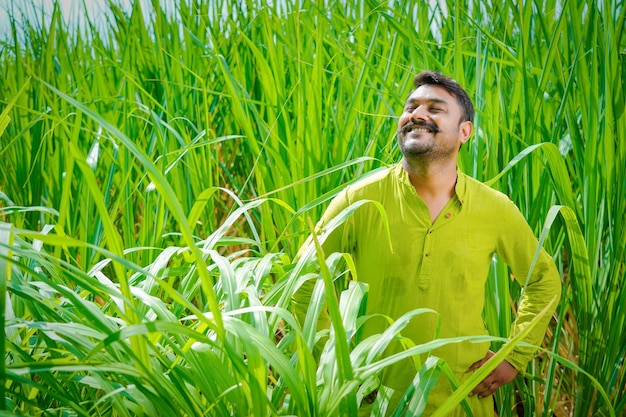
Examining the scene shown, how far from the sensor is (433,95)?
3.44 ft

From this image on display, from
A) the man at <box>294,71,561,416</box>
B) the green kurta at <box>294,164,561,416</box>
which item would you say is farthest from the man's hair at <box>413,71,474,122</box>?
the green kurta at <box>294,164,561,416</box>

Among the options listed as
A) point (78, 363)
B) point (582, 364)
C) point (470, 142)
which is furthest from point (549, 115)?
point (78, 363)

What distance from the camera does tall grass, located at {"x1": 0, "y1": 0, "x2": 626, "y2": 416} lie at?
28.6 inches

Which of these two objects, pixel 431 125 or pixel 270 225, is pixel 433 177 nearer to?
pixel 431 125

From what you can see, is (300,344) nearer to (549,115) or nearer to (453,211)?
(453,211)

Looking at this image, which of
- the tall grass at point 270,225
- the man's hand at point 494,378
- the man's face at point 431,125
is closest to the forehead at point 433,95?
the man's face at point 431,125

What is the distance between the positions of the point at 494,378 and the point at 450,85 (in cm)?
41

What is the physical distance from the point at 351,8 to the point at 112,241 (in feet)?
4.28

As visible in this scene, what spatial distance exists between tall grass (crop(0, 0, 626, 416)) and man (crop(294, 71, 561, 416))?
47 mm

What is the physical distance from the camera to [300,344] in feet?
2.44

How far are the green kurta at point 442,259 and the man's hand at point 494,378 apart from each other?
0.03 ft

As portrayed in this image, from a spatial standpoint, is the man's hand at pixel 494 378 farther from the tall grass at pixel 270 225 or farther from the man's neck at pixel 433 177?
the man's neck at pixel 433 177

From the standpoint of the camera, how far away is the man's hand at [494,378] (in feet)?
3.43

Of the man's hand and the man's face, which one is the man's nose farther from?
the man's hand
